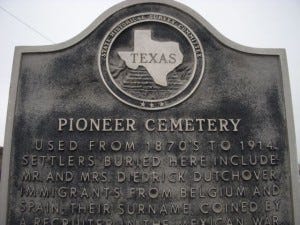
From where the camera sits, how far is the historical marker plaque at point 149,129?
4.57 metres

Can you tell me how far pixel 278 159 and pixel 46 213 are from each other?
3.07 meters

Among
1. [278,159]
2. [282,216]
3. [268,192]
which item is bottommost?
[282,216]

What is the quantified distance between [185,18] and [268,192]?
2.66 metres

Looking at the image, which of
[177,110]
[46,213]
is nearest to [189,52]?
[177,110]

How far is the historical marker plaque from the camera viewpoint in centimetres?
457

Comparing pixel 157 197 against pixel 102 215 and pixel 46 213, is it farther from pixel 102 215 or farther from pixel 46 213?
pixel 46 213

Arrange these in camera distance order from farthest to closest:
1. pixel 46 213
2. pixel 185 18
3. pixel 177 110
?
pixel 185 18, pixel 177 110, pixel 46 213

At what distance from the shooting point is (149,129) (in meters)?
4.80

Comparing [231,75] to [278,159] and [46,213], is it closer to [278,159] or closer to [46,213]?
[278,159]

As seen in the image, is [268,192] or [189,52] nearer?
[268,192]

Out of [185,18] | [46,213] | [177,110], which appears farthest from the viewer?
[185,18]

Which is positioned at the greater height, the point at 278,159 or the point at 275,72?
the point at 275,72

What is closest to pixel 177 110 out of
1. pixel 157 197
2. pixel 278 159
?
pixel 157 197

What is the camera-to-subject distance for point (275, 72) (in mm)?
5090
